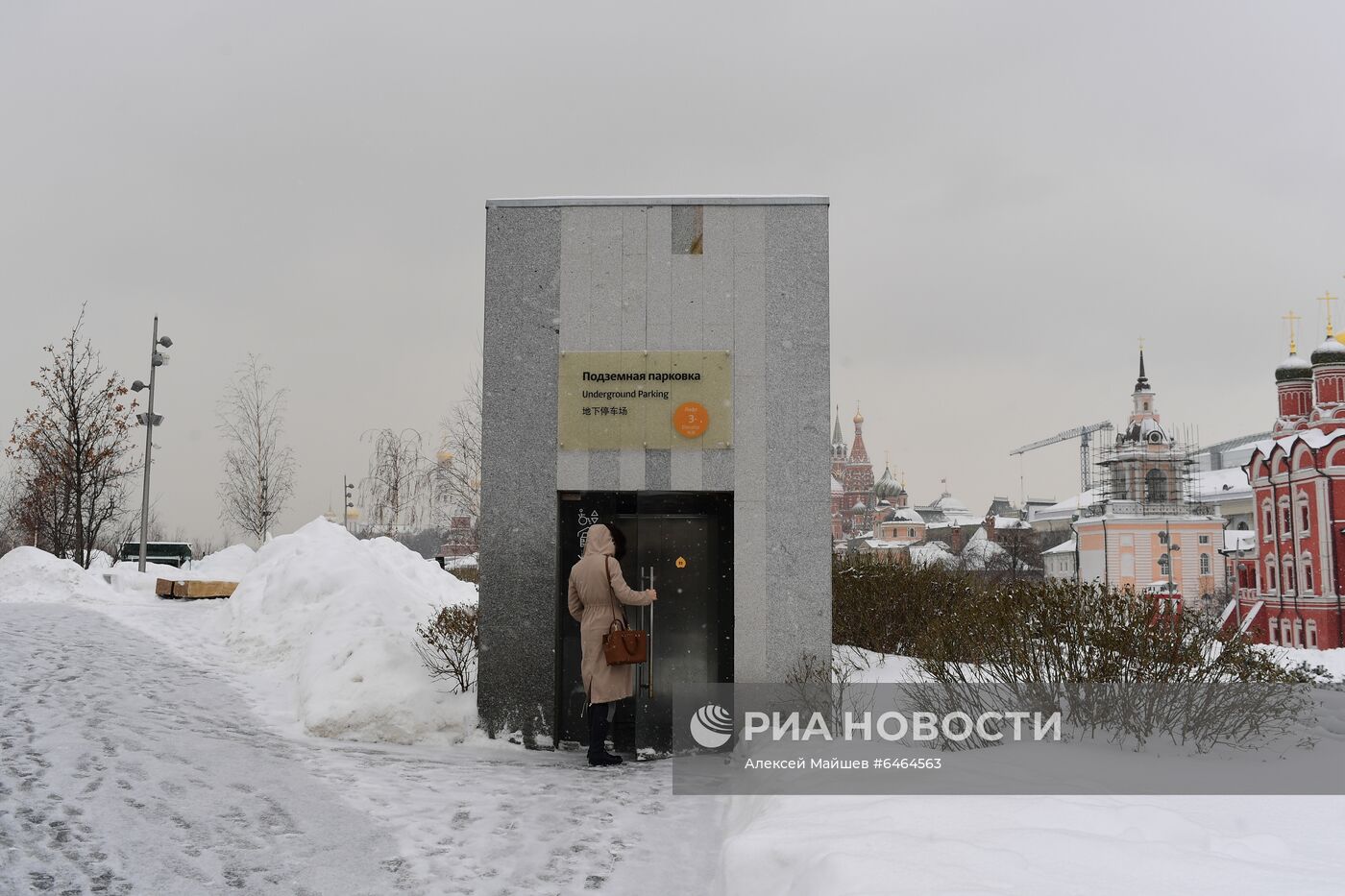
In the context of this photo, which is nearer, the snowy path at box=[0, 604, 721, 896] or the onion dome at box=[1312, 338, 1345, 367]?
the snowy path at box=[0, 604, 721, 896]

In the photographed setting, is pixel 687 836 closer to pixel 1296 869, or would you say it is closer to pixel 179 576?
pixel 1296 869

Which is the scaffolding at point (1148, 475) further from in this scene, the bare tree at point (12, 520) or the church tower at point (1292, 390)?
the bare tree at point (12, 520)

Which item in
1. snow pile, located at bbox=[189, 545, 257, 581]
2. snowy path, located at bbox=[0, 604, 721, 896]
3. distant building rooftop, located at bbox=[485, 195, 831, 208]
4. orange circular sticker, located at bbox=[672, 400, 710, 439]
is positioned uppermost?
distant building rooftop, located at bbox=[485, 195, 831, 208]

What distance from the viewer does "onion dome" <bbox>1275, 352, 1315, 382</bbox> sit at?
240 feet

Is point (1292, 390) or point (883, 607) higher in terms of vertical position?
point (1292, 390)

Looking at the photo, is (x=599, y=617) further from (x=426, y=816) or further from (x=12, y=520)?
(x=12, y=520)

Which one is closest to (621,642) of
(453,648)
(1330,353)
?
(453,648)

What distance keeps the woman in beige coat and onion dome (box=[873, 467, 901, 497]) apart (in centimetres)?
14635

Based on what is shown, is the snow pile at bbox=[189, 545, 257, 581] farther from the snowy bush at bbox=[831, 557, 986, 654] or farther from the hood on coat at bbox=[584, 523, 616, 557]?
the hood on coat at bbox=[584, 523, 616, 557]

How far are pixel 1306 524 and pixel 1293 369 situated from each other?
19794 millimetres

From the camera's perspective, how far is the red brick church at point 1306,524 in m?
57.0

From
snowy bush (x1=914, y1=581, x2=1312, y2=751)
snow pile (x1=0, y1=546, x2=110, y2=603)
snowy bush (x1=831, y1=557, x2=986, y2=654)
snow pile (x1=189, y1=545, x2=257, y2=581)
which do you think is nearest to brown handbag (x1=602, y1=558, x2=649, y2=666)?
snowy bush (x1=914, y1=581, x2=1312, y2=751)

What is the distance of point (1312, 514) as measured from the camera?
58.2m

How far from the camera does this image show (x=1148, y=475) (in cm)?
10169
